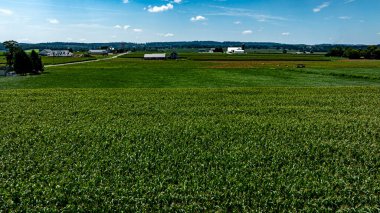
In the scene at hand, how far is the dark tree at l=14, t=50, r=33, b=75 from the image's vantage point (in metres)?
75.0

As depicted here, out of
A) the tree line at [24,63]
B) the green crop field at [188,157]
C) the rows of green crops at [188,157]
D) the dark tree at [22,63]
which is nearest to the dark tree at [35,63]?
the tree line at [24,63]

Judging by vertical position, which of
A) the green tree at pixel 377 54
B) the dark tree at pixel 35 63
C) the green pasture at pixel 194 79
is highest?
the green tree at pixel 377 54

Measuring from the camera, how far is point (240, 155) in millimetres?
14523

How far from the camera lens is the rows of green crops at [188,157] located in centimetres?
1091

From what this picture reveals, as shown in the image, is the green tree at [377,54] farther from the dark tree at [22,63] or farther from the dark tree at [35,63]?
the dark tree at [22,63]

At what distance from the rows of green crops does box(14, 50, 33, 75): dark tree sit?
5685cm

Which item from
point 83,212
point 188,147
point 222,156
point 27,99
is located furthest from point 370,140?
point 27,99

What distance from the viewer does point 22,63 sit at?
75375mm

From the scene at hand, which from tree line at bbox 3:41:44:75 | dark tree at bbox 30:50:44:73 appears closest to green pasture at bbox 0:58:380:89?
dark tree at bbox 30:50:44:73

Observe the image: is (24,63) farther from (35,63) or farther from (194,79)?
(194,79)

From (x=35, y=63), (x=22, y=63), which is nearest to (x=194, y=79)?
(x=35, y=63)

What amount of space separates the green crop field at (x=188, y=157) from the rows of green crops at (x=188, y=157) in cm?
5

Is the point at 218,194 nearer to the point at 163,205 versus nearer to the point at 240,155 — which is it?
the point at 163,205

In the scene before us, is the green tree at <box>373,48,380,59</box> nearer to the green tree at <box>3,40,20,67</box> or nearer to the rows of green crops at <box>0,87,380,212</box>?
the rows of green crops at <box>0,87,380,212</box>
